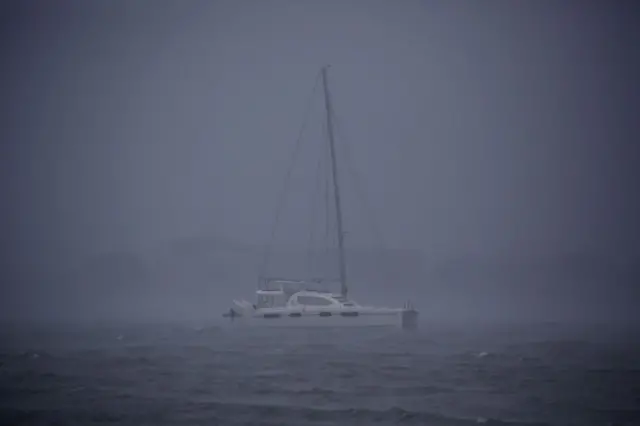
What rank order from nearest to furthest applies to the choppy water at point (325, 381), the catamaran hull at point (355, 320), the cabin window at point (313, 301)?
the choppy water at point (325, 381)
the catamaran hull at point (355, 320)
the cabin window at point (313, 301)

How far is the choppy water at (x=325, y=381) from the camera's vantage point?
20500 millimetres

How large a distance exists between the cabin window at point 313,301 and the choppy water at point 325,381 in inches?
64.0

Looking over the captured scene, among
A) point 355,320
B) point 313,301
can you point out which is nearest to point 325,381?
point 355,320

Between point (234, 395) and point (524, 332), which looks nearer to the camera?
point (234, 395)

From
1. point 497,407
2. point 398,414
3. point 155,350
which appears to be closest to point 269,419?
point 398,414

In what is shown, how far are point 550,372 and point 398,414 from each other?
7.79m

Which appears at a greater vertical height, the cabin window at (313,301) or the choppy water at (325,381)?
the cabin window at (313,301)

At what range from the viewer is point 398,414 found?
20.5m

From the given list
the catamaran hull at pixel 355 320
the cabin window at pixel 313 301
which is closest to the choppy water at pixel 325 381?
the catamaran hull at pixel 355 320

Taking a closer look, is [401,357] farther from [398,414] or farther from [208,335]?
[208,335]

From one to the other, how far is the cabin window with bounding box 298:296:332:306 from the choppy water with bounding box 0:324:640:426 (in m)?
1.63

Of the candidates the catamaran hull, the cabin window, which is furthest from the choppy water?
the cabin window

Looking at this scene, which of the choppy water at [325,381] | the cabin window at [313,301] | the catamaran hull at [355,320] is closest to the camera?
the choppy water at [325,381]

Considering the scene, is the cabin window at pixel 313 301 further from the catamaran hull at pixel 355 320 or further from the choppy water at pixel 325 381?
the choppy water at pixel 325 381
